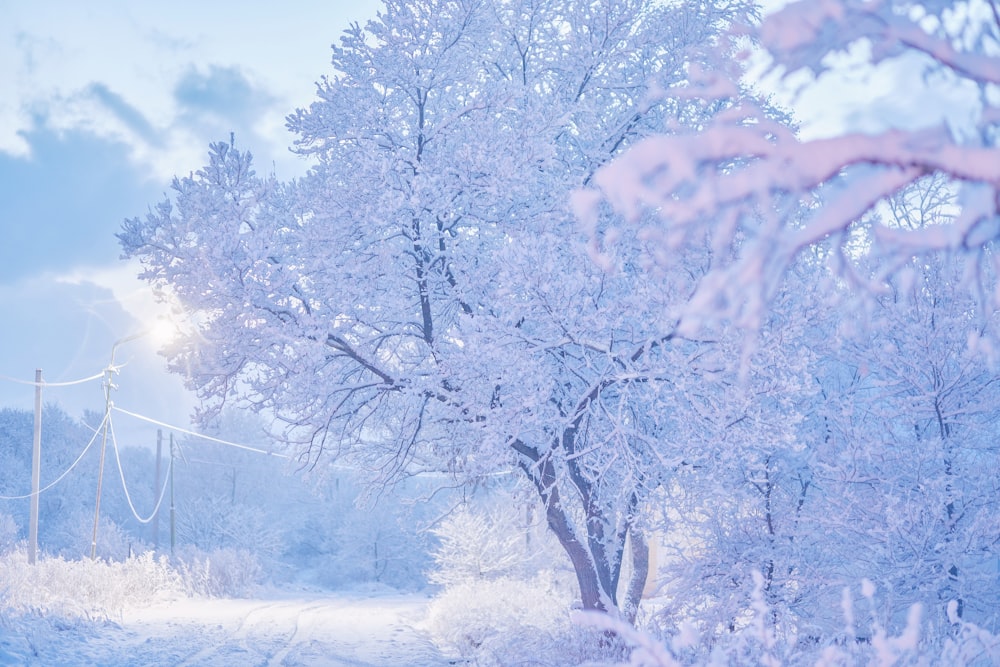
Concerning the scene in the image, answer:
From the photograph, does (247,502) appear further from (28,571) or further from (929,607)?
(929,607)

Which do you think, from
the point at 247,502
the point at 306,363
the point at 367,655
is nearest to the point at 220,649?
the point at 367,655

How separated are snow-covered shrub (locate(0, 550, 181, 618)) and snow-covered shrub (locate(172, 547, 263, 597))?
2.25 metres

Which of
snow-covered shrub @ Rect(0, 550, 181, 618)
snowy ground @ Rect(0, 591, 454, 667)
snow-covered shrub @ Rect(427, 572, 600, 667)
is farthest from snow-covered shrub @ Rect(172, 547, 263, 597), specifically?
snow-covered shrub @ Rect(427, 572, 600, 667)

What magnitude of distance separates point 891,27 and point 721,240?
85 cm

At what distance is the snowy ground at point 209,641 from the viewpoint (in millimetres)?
9320

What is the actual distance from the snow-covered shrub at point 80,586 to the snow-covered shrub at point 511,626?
5.83 meters

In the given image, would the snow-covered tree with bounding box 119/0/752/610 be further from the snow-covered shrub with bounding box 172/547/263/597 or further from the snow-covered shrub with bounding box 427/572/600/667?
the snow-covered shrub with bounding box 172/547/263/597

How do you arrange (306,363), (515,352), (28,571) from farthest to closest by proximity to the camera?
(28,571) → (306,363) → (515,352)

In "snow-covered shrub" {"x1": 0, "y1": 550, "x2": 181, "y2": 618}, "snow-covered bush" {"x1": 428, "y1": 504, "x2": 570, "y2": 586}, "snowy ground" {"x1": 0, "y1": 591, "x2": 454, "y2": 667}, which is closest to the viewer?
"snowy ground" {"x1": 0, "y1": 591, "x2": 454, "y2": 667}

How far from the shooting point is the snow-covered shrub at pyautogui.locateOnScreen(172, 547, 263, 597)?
23594 mm

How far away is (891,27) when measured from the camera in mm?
2369

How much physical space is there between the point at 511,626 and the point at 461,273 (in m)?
4.98

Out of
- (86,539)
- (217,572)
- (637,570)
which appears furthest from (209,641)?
(86,539)

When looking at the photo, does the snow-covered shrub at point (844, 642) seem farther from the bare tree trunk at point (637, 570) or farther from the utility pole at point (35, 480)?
the utility pole at point (35, 480)
